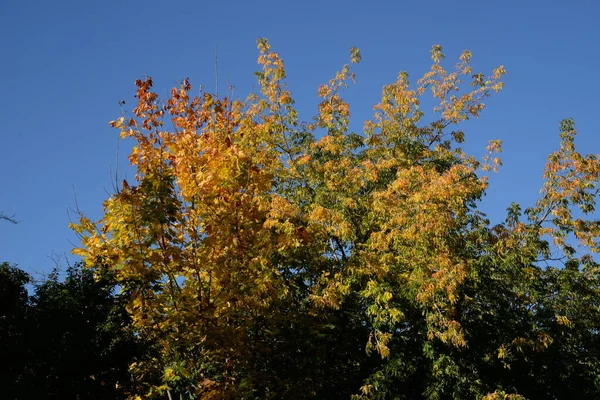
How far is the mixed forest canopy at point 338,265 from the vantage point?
7.82 metres

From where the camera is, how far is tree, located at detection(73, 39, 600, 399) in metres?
7.84

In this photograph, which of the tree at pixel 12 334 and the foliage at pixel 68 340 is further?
the foliage at pixel 68 340

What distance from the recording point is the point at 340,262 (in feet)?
37.8

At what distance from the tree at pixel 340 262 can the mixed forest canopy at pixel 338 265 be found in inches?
1.4

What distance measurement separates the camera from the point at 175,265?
775 centimetres

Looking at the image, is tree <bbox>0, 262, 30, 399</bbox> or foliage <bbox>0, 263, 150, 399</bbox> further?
foliage <bbox>0, 263, 150, 399</bbox>

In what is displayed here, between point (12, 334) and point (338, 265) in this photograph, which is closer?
point (12, 334)

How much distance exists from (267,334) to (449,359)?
3309 millimetres

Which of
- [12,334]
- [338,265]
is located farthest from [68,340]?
[338,265]

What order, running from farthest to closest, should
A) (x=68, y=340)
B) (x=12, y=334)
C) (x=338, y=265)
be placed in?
(x=338, y=265), (x=68, y=340), (x=12, y=334)

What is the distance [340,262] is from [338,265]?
96 mm

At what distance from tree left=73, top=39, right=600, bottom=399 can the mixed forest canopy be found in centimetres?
4

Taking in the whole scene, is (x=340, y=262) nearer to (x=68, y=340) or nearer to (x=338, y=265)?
(x=338, y=265)

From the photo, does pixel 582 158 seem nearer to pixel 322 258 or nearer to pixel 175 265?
pixel 322 258
